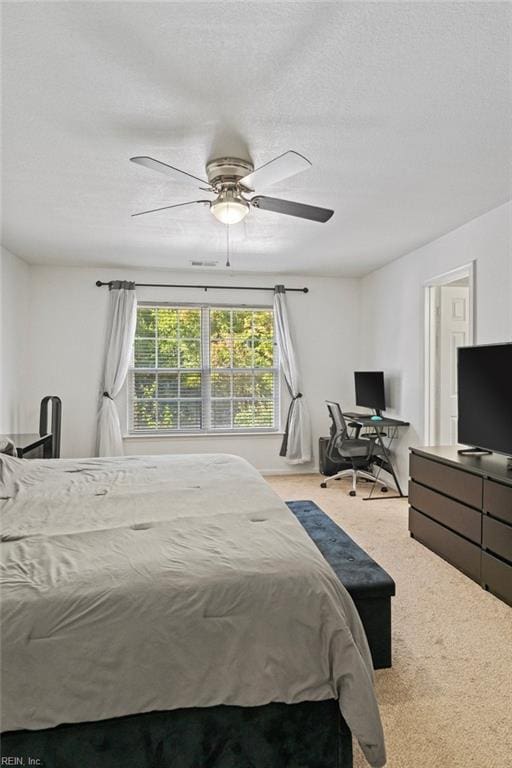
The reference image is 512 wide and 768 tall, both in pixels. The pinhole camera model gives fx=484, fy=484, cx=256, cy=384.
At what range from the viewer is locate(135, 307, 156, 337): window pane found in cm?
596

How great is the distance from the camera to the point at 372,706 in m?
1.42

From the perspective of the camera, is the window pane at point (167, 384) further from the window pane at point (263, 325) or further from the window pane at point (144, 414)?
the window pane at point (263, 325)

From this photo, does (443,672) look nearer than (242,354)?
Yes

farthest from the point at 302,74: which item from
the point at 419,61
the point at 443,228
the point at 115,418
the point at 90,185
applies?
the point at 115,418

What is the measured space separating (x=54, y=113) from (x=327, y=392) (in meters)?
4.74

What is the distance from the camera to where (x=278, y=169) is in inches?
94.7

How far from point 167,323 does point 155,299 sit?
33 centimetres

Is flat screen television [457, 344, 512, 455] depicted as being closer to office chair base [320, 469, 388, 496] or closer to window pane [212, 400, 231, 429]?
office chair base [320, 469, 388, 496]

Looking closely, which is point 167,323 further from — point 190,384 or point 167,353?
point 190,384

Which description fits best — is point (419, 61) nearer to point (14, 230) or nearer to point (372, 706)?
point (372, 706)

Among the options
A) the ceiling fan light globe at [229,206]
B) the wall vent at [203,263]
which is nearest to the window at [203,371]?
the wall vent at [203,263]

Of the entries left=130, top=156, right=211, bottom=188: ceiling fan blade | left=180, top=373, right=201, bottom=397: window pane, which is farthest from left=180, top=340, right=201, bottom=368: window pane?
left=130, top=156, right=211, bottom=188: ceiling fan blade

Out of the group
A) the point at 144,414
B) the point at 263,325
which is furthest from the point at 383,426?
the point at 144,414

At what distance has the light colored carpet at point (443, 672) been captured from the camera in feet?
5.56
